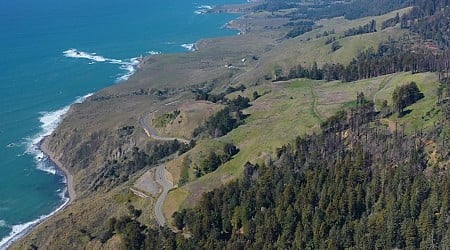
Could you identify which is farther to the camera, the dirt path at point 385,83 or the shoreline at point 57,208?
the dirt path at point 385,83

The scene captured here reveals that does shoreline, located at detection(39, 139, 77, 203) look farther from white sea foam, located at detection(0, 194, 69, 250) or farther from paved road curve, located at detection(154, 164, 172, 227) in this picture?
paved road curve, located at detection(154, 164, 172, 227)

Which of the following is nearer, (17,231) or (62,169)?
(17,231)

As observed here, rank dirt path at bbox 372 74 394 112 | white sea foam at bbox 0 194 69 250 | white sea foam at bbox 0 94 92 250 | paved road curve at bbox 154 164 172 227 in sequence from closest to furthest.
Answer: paved road curve at bbox 154 164 172 227, white sea foam at bbox 0 194 69 250, white sea foam at bbox 0 94 92 250, dirt path at bbox 372 74 394 112

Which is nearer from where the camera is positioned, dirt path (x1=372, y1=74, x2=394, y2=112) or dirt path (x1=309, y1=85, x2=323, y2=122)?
dirt path (x1=309, y1=85, x2=323, y2=122)

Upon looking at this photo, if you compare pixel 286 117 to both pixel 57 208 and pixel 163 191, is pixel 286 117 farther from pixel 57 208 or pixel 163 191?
pixel 57 208

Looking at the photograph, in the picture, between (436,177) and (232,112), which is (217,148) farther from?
(436,177)

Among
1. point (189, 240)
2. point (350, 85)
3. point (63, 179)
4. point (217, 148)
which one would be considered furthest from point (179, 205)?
point (350, 85)

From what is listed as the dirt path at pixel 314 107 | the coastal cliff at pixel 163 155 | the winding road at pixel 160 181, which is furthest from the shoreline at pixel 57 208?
the dirt path at pixel 314 107

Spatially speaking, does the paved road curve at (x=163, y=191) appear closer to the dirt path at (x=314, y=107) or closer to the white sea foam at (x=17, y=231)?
the white sea foam at (x=17, y=231)

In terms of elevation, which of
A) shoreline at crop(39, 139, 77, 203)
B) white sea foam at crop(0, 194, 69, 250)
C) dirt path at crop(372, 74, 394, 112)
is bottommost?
white sea foam at crop(0, 194, 69, 250)

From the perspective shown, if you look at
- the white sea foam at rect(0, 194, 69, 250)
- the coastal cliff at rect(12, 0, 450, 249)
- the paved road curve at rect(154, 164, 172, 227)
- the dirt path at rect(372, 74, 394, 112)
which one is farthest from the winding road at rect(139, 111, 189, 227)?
the dirt path at rect(372, 74, 394, 112)

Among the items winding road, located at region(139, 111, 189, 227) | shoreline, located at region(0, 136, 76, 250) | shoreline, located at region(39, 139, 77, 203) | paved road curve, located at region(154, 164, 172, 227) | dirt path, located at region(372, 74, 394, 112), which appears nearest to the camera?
paved road curve, located at region(154, 164, 172, 227)

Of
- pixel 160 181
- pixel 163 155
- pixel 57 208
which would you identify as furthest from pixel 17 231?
pixel 163 155

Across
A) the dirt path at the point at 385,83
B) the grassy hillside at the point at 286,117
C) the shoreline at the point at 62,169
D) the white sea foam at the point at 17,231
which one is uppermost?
the dirt path at the point at 385,83
